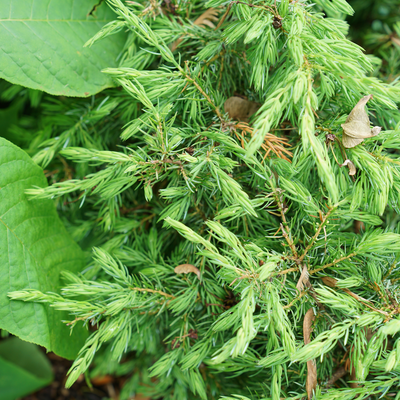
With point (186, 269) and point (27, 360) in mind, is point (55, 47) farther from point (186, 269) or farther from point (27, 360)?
point (27, 360)

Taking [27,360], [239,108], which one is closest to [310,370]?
[239,108]

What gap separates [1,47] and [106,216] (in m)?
0.51

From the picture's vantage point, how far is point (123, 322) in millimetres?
754

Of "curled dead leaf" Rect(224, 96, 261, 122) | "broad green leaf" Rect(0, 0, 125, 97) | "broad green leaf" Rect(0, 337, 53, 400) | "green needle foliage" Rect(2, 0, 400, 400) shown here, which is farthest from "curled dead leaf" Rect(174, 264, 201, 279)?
"broad green leaf" Rect(0, 337, 53, 400)

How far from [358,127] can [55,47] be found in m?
0.82

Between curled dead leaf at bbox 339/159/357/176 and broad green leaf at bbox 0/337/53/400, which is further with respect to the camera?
broad green leaf at bbox 0/337/53/400

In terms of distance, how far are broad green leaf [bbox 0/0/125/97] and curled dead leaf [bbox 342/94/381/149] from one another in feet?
2.09

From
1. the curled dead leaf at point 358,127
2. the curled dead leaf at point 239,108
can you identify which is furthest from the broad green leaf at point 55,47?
the curled dead leaf at point 358,127

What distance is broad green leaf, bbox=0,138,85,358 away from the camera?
78 centimetres

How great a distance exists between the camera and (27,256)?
2.70 feet

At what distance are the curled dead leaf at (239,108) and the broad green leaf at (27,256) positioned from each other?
528mm

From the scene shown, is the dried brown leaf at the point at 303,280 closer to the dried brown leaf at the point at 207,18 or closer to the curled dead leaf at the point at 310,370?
the curled dead leaf at the point at 310,370

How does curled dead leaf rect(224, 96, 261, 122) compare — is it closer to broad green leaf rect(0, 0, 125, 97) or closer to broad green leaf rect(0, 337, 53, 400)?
broad green leaf rect(0, 0, 125, 97)

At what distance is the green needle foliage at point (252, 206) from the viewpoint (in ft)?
1.92
